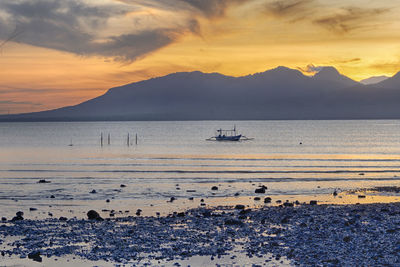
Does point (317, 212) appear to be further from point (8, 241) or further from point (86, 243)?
point (8, 241)

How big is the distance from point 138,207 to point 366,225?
14.2m

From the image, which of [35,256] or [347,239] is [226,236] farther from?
[35,256]

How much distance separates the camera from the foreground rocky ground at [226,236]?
17.4m

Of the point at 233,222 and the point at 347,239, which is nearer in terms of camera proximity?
the point at 347,239

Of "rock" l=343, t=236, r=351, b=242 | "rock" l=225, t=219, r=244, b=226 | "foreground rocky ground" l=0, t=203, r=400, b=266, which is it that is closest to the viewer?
"foreground rocky ground" l=0, t=203, r=400, b=266

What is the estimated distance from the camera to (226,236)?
20312 millimetres

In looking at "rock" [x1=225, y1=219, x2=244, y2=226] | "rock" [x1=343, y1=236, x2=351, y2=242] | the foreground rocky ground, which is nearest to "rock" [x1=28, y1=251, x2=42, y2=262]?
the foreground rocky ground

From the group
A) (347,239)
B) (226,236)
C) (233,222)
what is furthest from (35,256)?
(347,239)

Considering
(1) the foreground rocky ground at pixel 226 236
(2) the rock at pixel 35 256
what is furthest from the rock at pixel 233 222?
(2) the rock at pixel 35 256

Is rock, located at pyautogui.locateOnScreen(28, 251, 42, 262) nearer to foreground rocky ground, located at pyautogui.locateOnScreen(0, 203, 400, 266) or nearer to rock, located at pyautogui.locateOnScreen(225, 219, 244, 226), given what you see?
foreground rocky ground, located at pyautogui.locateOnScreen(0, 203, 400, 266)

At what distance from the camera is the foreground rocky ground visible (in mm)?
17406

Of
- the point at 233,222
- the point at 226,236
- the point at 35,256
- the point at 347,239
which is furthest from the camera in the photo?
the point at 233,222

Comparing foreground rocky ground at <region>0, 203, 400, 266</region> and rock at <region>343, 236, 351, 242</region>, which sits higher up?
rock at <region>343, 236, 351, 242</region>

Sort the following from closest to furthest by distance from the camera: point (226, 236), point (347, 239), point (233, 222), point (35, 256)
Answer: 1. point (35, 256)
2. point (347, 239)
3. point (226, 236)
4. point (233, 222)
